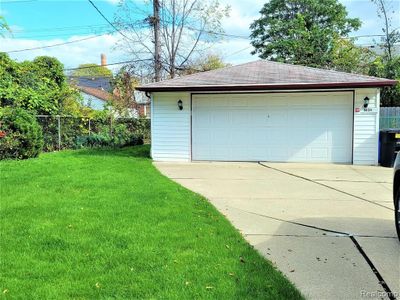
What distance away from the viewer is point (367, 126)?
38.8 feet

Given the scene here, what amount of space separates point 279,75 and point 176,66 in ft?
43.0

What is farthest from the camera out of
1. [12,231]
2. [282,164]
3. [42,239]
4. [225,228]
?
[282,164]

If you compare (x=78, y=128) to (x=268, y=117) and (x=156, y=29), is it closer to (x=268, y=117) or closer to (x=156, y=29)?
(x=156, y=29)

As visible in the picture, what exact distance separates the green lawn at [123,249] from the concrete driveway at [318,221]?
1.12 ft

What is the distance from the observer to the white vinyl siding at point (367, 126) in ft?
38.7

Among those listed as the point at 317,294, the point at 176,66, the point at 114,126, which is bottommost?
the point at 317,294

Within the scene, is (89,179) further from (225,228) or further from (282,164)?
(282,164)

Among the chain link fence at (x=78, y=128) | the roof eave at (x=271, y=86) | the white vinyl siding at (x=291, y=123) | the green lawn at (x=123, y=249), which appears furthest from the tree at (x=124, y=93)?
the green lawn at (x=123, y=249)

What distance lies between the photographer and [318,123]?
1226cm

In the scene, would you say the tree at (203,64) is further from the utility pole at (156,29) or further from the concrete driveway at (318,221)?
the concrete driveway at (318,221)

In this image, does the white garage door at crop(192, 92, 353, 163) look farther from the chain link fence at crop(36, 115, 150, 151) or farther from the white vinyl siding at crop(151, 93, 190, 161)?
the chain link fence at crop(36, 115, 150, 151)

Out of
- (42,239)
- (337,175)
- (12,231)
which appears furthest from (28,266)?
(337,175)

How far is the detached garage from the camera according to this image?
11.8 meters

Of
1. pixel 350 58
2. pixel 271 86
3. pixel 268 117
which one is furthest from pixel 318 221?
pixel 350 58
